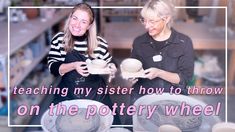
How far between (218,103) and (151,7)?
0.51 m

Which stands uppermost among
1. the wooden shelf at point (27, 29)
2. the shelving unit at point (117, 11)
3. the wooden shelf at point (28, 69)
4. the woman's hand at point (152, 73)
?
the shelving unit at point (117, 11)

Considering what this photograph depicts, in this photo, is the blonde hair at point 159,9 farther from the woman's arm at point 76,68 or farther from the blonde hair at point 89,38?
the woman's arm at point 76,68

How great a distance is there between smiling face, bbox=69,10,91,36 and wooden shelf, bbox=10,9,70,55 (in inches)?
7.1

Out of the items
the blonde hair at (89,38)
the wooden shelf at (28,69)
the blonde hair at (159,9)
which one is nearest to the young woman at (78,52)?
the blonde hair at (89,38)

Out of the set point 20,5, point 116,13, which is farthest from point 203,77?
point 20,5

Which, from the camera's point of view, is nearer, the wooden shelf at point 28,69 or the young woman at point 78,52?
the young woman at point 78,52

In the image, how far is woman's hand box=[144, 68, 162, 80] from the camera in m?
1.55

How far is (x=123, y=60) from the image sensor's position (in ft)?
5.13

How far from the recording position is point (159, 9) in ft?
4.91

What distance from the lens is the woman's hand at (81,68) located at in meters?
1.56

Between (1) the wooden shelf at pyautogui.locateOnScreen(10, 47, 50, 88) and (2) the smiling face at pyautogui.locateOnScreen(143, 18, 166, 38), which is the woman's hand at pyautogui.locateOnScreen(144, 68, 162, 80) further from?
(1) the wooden shelf at pyautogui.locateOnScreen(10, 47, 50, 88)

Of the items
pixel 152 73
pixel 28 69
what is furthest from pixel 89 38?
pixel 28 69

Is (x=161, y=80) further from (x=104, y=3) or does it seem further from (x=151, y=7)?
(x=104, y=3)

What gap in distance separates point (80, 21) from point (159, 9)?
1.09ft
